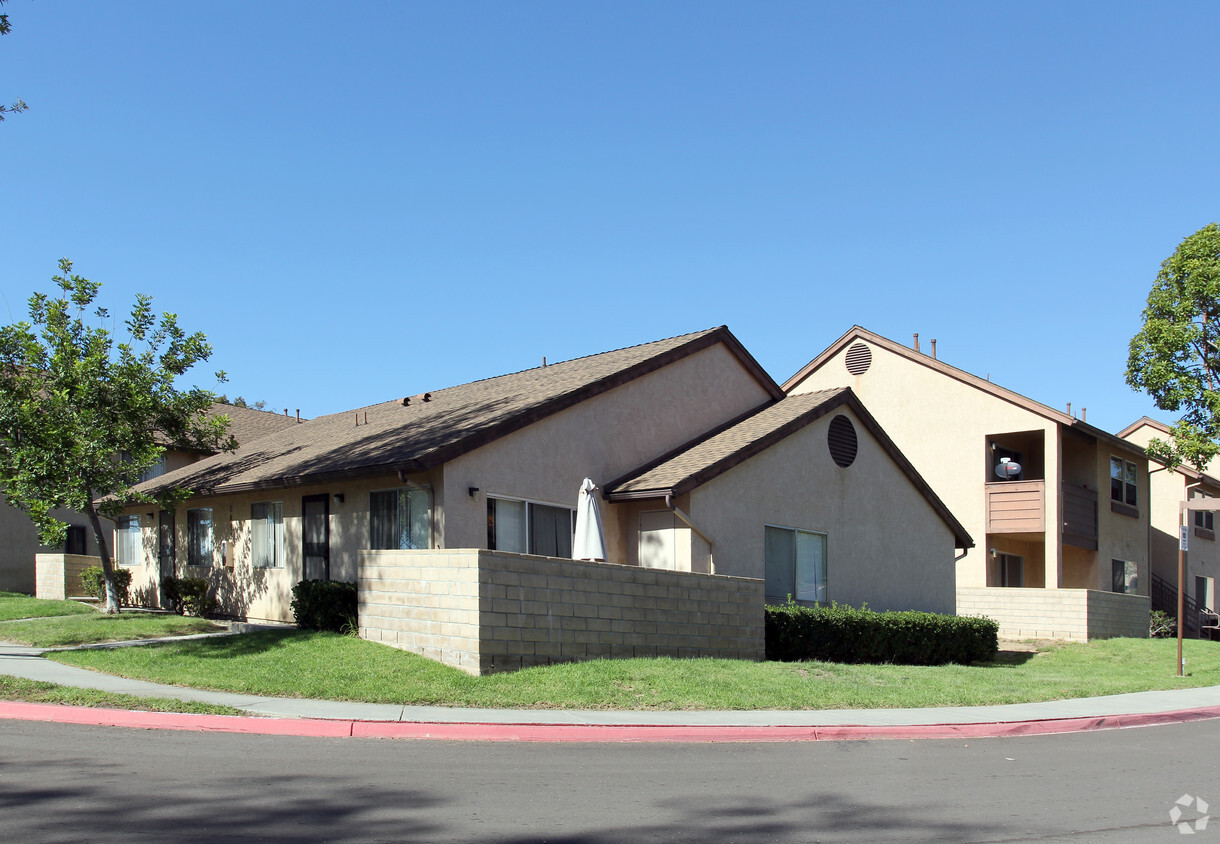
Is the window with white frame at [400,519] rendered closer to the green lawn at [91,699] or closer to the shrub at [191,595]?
the shrub at [191,595]

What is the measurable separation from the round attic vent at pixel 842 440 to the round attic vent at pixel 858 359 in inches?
456

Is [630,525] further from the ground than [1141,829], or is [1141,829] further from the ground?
[630,525]

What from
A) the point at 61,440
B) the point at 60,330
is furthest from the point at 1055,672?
the point at 60,330

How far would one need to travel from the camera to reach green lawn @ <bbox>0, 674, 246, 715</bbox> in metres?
10.8

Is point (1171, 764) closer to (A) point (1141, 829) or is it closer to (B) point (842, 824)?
(A) point (1141, 829)

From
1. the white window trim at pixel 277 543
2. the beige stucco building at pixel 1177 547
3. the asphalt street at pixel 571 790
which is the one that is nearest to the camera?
the asphalt street at pixel 571 790

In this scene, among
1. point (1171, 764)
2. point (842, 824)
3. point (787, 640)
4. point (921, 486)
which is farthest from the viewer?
point (921, 486)

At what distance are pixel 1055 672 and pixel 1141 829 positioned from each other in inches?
511

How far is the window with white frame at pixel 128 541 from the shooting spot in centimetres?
2500

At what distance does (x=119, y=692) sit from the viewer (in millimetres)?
11602

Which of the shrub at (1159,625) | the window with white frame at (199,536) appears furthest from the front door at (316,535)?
the shrub at (1159,625)

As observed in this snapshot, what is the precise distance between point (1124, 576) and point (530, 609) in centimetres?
2783

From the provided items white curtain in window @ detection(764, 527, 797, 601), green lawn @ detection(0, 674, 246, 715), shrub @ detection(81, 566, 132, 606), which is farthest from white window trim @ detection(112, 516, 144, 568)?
white curtain in window @ detection(764, 527, 797, 601)

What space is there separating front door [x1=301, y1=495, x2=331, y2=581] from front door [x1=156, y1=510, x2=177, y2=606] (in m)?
5.54
